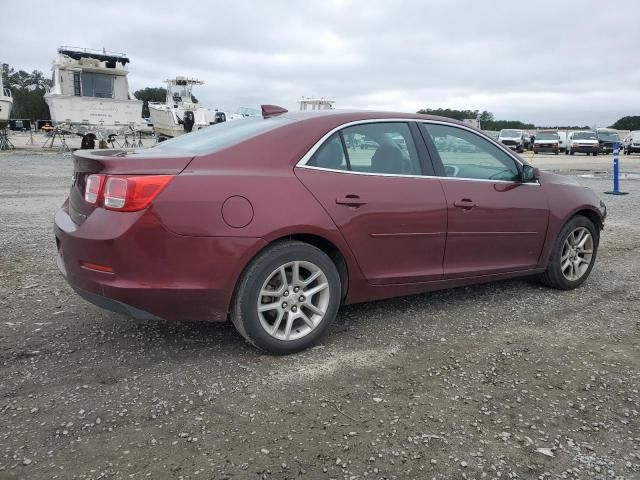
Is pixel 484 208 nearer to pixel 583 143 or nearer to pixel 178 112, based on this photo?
pixel 178 112

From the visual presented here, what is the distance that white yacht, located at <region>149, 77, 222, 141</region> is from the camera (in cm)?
3098

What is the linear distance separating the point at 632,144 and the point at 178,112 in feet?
95.8

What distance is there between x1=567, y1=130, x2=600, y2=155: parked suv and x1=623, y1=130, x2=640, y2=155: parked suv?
2.21 m

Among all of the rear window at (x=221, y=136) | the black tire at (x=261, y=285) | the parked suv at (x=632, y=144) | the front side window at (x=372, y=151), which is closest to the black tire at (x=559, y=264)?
the front side window at (x=372, y=151)

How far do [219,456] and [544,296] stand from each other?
11.2ft

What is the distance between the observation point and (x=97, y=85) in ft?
85.1

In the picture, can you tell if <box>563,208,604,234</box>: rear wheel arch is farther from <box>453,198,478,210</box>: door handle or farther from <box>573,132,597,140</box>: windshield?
<box>573,132,597,140</box>: windshield

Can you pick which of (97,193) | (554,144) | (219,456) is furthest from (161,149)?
(554,144)

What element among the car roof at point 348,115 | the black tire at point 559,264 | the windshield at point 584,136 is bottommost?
the black tire at point 559,264

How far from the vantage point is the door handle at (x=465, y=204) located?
406 centimetres

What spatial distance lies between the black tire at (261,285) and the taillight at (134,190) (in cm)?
68

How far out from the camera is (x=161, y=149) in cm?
370

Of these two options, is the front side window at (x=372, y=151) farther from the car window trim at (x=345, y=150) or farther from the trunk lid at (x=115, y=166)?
the trunk lid at (x=115, y=166)

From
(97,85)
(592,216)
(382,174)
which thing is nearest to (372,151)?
(382,174)
